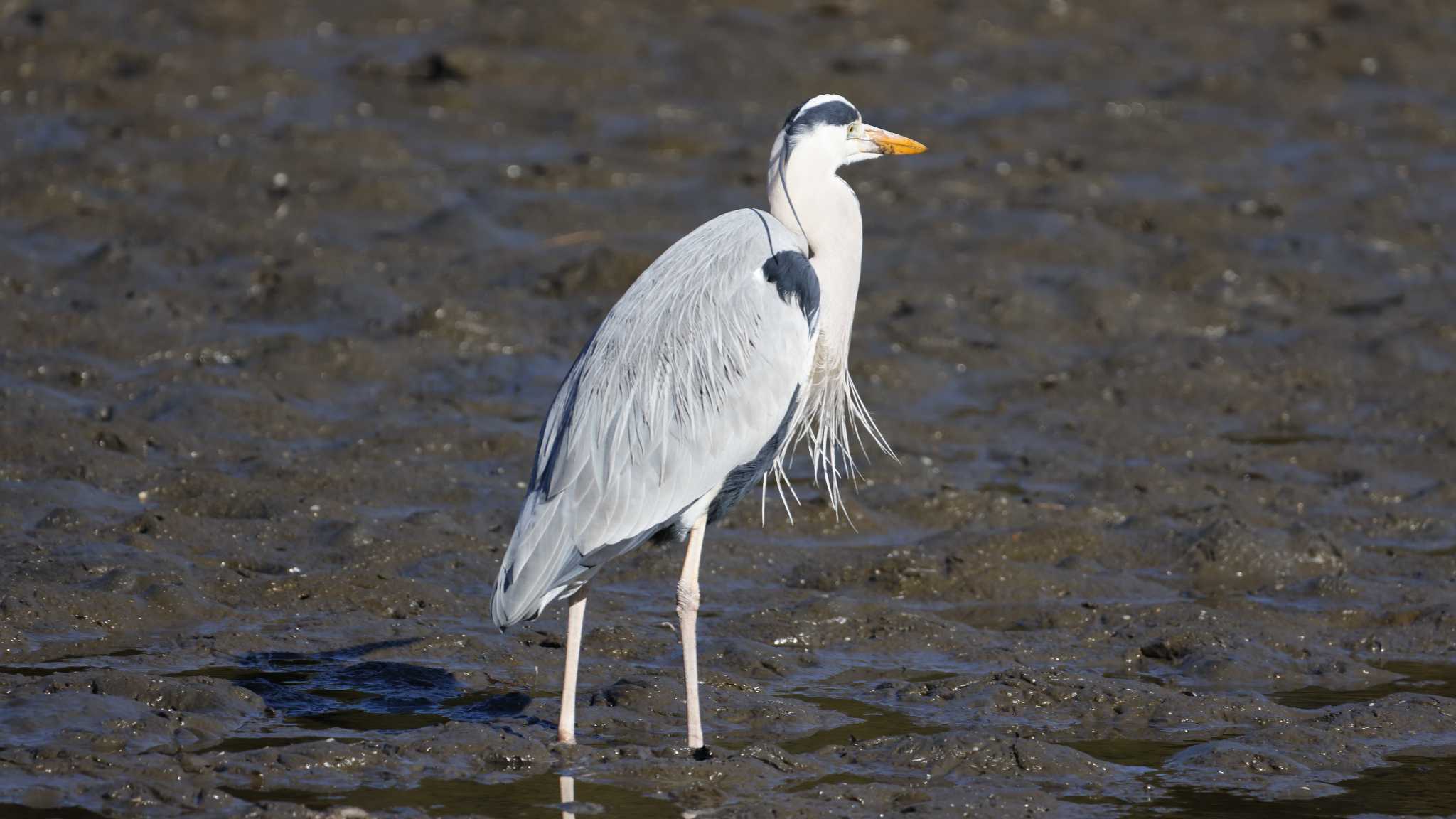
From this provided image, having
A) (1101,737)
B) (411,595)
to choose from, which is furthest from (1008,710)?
(411,595)

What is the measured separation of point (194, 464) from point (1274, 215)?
7.25m

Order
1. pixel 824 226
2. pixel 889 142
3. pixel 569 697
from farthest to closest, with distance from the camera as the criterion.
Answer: pixel 889 142
pixel 824 226
pixel 569 697

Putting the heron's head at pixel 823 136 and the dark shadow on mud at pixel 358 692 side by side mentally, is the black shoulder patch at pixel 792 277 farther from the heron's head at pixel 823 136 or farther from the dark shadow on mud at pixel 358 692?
the dark shadow on mud at pixel 358 692

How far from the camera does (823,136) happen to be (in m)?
6.14

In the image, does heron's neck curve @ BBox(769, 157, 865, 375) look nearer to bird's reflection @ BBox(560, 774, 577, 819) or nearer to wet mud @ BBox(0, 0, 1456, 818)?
wet mud @ BBox(0, 0, 1456, 818)

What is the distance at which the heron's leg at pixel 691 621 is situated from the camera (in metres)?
5.37

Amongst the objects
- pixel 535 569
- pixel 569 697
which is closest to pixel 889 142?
pixel 535 569

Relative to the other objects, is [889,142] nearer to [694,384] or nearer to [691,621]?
[694,384]

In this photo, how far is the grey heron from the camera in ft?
18.5

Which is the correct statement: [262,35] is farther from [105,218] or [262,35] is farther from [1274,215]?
[1274,215]

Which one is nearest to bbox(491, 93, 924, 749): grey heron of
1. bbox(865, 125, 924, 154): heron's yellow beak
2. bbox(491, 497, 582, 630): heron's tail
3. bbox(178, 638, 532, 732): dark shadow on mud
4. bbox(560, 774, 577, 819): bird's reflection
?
bbox(491, 497, 582, 630): heron's tail

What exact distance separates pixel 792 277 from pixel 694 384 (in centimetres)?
47

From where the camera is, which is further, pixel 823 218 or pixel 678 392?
pixel 823 218

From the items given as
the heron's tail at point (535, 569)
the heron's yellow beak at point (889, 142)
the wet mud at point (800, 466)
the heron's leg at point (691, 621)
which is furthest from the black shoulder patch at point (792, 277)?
the wet mud at point (800, 466)
